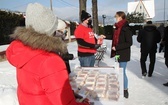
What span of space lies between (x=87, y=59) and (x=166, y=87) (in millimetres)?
2253

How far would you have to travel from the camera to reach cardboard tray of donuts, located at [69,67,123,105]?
2.50 m

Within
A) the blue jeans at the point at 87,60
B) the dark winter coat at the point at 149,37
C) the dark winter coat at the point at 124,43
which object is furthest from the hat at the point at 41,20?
the dark winter coat at the point at 149,37

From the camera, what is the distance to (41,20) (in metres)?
1.70

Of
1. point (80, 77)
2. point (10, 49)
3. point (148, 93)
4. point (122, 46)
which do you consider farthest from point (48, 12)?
point (148, 93)

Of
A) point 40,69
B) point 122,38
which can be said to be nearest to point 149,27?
point 122,38

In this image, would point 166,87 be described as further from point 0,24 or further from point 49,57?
point 0,24

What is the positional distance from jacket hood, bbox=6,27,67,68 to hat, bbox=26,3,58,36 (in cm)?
4

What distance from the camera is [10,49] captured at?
185 centimetres

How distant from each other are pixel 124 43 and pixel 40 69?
3.40 m

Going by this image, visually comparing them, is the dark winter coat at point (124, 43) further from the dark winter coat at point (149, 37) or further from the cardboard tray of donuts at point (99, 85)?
the dark winter coat at point (149, 37)

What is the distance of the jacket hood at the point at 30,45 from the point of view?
1672 millimetres

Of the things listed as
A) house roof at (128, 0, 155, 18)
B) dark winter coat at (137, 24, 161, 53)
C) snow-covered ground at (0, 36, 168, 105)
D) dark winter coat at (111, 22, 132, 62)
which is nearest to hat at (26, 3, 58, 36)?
snow-covered ground at (0, 36, 168, 105)

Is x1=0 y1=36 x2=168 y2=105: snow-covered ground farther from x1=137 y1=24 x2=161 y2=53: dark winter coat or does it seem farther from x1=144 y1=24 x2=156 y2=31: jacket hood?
x1=144 y1=24 x2=156 y2=31: jacket hood

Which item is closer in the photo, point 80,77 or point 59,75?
point 59,75
